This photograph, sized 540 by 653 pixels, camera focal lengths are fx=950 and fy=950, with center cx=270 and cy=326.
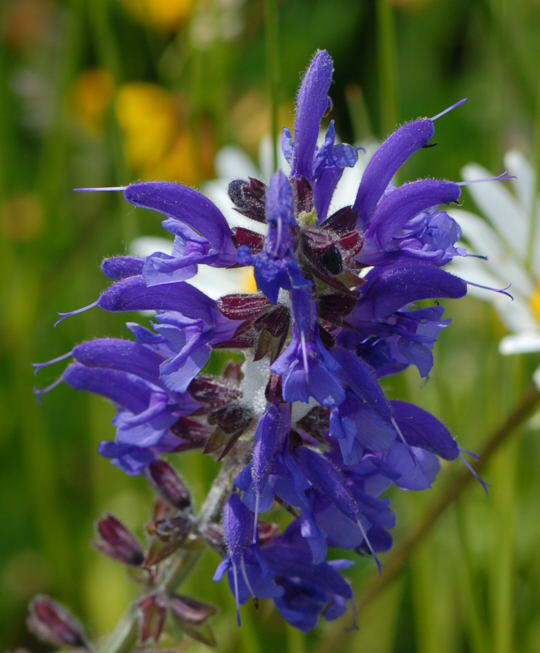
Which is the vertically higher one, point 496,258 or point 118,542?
point 496,258

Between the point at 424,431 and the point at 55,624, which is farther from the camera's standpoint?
the point at 55,624

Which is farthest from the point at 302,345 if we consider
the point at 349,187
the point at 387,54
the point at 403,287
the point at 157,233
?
the point at 157,233

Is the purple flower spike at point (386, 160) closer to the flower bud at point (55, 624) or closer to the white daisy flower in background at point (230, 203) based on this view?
the flower bud at point (55, 624)

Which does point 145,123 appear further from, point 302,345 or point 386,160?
point 302,345

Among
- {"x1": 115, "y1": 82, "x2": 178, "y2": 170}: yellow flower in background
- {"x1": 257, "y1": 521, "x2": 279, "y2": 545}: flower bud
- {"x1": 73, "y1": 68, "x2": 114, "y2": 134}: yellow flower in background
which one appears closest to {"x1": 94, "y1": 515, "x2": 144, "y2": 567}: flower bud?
{"x1": 257, "y1": 521, "x2": 279, "y2": 545}: flower bud

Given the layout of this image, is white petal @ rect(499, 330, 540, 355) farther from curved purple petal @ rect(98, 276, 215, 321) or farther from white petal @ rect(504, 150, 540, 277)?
curved purple petal @ rect(98, 276, 215, 321)

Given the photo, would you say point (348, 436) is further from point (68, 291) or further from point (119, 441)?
point (68, 291)

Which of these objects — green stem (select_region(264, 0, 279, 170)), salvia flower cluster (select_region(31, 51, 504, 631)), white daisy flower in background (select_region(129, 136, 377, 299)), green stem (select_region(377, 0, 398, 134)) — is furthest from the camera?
white daisy flower in background (select_region(129, 136, 377, 299))
